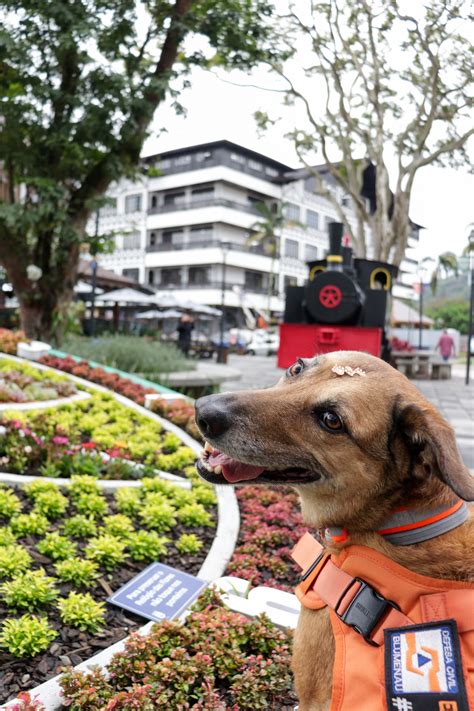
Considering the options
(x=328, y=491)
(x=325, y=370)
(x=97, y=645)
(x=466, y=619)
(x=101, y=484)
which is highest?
(x=325, y=370)

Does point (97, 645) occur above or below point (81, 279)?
below

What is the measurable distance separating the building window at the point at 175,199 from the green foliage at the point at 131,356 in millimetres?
41983

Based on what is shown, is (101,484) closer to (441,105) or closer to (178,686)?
(178,686)

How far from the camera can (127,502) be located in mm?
4266

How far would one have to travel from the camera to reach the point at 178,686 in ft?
7.66

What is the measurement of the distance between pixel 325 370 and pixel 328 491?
1.41 feet

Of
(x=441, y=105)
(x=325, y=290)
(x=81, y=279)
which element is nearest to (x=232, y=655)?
(x=325, y=290)

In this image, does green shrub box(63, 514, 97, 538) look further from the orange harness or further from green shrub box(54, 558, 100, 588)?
the orange harness

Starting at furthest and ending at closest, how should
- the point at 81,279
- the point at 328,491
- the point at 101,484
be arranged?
the point at 81,279 < the point at 101,484 < the point at 328,491

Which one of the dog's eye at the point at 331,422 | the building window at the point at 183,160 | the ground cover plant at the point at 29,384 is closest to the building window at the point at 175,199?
the building window at the point at 183,160

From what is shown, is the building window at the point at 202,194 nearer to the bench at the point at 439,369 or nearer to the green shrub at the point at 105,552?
the bench at the point at 439,369

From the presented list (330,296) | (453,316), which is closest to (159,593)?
(330,296)

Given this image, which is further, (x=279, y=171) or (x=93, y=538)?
(x=279, y=171)

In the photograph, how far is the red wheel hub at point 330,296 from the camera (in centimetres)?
980
